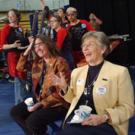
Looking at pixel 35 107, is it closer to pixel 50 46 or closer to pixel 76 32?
pixel 50 46

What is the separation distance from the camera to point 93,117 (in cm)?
312

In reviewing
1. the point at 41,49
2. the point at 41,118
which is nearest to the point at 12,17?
the point at 41,49

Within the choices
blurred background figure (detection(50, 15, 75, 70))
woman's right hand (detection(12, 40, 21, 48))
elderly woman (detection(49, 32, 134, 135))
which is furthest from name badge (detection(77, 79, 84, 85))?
woman's right hand (detection(12, 40, 21, 48))

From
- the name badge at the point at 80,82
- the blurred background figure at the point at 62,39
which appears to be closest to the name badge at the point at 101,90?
the name badge at the point at 80,82

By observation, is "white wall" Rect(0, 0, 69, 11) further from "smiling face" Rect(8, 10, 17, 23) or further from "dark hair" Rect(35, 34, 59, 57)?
"dark hair" Rect(35, 34, 59, 57)

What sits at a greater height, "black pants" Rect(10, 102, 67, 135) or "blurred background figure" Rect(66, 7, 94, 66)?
"blurred background figure" Rect(66, 7, 94, 66)

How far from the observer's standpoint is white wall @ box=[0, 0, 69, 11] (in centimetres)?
1147

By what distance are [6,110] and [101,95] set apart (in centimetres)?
351

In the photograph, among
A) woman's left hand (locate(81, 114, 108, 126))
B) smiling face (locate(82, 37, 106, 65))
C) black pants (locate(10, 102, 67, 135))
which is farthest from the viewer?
black pants (locate(10, 102, 67, 135))

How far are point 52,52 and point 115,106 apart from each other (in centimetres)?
120

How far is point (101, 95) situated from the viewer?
10.5 feet

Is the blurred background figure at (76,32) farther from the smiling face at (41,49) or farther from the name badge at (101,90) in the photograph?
the name badge at (101,90)

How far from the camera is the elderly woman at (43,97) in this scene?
3.98 metres

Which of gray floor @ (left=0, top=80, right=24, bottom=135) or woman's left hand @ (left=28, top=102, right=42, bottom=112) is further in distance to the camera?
gray floor @ (left=0, top=80, right=24, bottom=135)
